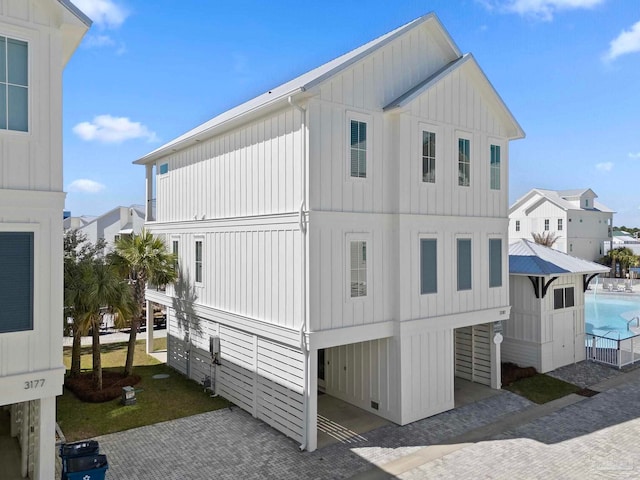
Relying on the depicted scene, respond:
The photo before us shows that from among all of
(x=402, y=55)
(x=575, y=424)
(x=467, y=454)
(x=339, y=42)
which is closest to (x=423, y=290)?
(x=467, y=454)

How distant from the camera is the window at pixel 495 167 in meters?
14.8

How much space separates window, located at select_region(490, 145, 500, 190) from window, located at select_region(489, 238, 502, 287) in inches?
69.5

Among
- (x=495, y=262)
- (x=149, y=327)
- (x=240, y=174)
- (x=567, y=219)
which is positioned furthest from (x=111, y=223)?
(x=567, y=219)

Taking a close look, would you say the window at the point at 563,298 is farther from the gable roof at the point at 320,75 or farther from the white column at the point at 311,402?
the white column at the point at 311,402

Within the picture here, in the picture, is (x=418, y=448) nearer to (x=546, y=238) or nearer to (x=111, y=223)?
(x=111, y=223)

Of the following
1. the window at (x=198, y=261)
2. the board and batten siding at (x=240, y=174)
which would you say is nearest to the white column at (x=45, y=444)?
the board and batten siding at (x=240, y=174)

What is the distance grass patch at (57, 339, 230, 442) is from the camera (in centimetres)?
1189

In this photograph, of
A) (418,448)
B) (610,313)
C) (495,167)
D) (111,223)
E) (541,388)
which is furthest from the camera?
(111,223)

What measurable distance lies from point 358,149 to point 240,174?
3737 mm

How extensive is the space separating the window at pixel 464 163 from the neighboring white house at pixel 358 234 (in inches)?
2.4

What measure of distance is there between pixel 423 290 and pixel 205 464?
22.8 ft

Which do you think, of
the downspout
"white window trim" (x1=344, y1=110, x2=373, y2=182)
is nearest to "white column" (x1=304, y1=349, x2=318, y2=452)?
the downspout

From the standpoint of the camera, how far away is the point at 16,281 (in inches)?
279

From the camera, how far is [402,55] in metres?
12.9
